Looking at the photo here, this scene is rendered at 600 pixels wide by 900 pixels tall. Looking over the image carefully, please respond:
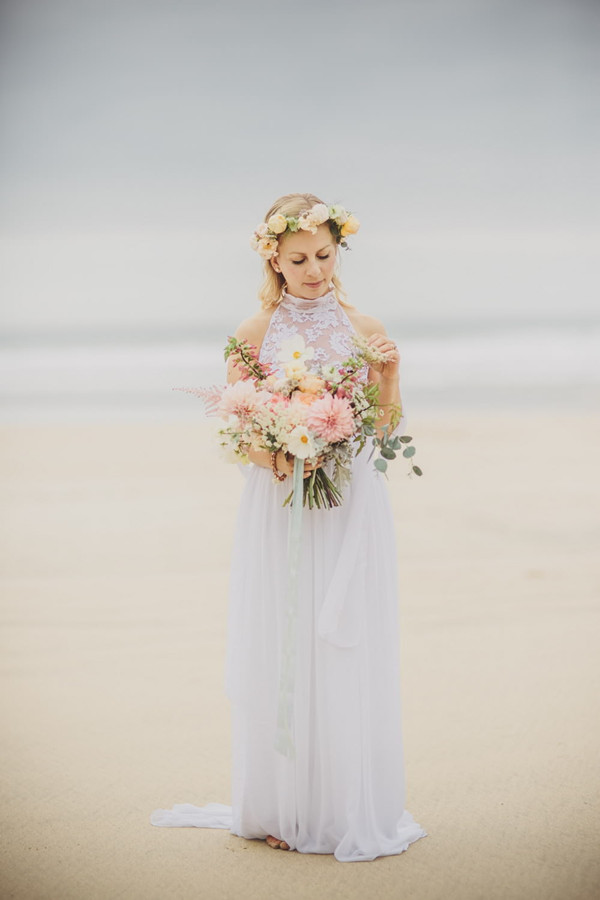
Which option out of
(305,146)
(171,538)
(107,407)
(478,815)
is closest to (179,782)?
(478,815)

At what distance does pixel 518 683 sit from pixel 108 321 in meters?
13.0

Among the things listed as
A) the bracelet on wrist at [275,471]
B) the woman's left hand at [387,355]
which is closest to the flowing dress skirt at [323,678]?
the bracelet on wrist at [275,471]

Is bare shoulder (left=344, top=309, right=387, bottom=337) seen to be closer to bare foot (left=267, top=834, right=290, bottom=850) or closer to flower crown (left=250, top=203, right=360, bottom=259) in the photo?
flower crown (left=250, top=203, right=360, bottom=259)

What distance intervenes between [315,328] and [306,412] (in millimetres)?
462

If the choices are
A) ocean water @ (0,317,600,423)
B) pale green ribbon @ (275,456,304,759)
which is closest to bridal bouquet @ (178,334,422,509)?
pale green ribbon @ (275,456,304,759)

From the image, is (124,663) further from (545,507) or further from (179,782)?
(545,507)

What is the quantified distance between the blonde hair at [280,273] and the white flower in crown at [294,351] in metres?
0.34

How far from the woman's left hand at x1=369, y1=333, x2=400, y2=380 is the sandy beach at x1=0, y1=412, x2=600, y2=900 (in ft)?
5.41

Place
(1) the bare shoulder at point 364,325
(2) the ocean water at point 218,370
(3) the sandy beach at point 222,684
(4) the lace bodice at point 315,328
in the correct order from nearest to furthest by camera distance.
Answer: (3) the sandy beach at point 222,684 → (4) the lace bodice at point 315,328 → (1) the bare shoulder at point 364,325 → (2) the ocean water at point 218,370

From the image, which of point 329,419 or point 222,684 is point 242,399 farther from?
point 222,684

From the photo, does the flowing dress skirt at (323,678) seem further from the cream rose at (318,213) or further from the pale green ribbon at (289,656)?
the cream rose at (318,213)

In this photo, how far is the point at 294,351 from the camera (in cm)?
315

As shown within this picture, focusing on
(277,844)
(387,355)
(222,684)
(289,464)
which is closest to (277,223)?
(387,355)

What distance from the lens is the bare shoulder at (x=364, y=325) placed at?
339cm
